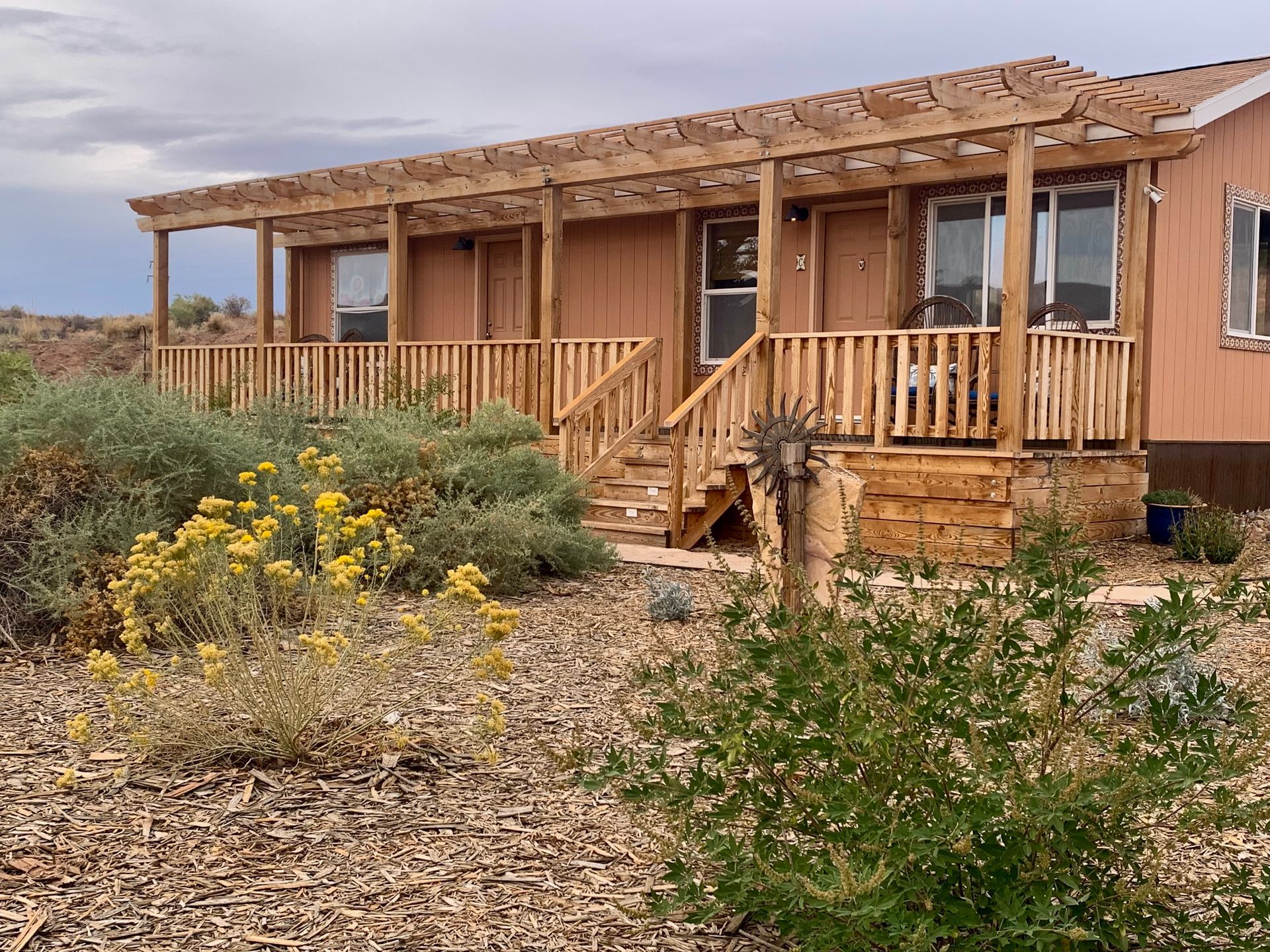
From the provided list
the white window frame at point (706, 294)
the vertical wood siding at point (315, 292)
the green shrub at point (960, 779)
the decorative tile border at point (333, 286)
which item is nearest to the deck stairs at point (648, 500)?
the white window frame at point (706, 294)

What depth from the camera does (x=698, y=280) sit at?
45.2 ft

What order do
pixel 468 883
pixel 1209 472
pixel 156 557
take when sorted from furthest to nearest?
pixel 1209 472 < pixel 156 557 < pixel 468 883

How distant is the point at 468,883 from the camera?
129 inches

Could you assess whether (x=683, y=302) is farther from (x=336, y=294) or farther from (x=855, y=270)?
(x=336, y=294)

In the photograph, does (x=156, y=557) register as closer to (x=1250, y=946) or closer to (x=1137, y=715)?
(x=1250, y=946)

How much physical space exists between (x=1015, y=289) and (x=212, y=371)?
1041cm

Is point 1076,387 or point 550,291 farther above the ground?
point 550,291

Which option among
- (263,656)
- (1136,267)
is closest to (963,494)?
(1136,267)

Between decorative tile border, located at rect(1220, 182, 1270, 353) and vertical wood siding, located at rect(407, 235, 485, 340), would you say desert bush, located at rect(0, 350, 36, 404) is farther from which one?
decorative tile border, located at rect(1220, 182, 1270, 353)

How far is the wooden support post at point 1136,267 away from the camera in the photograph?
10.6 m

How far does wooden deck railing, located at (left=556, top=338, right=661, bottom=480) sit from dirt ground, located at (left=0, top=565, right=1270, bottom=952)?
20.5 ft

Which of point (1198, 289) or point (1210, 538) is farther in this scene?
point (1198, 289)

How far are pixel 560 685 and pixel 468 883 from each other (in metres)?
2.03

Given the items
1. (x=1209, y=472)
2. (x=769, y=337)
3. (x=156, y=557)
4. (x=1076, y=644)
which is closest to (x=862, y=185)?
(x=769, y=337)
